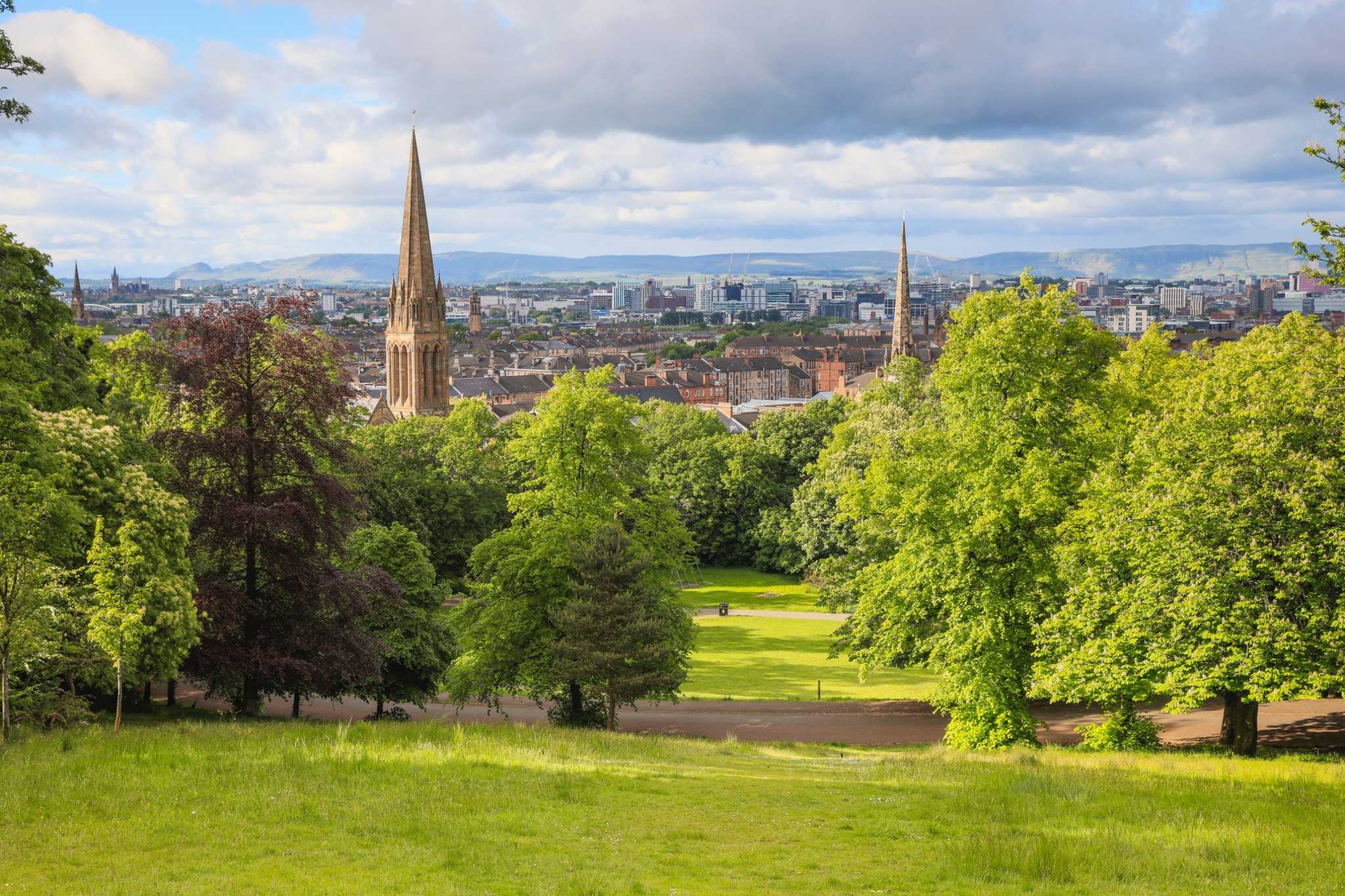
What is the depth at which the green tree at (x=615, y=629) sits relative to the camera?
1089 inches

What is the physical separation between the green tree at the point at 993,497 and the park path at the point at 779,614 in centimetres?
3046

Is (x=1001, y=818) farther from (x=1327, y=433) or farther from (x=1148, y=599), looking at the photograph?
(x=1327, y=433)

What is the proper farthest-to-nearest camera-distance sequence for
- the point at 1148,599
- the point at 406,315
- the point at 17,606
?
the point at 406,315 → the point at 1148,599 → the point at 17,606

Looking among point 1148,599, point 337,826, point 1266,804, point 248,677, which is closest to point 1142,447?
point 1148,599

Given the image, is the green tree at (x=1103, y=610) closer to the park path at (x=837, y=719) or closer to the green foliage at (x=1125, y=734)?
the green foliage at (x=1125, y=734)

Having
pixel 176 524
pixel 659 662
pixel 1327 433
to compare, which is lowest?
pixel 659 662

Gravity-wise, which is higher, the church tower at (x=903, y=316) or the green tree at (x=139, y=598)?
the church tower at (x=903, y=316)

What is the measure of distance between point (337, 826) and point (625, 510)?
17102 mm

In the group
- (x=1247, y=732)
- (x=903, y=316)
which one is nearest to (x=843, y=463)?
(x=1247, y=732)

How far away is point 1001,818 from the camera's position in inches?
669

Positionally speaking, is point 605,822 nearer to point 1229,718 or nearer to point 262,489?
point 262,489

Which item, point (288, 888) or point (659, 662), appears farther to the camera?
point (659, 662)

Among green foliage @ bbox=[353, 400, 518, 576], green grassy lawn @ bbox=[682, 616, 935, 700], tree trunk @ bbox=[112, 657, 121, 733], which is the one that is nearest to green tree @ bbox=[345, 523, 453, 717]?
tree trunk @ bbox=[112, 657, 121, 733]

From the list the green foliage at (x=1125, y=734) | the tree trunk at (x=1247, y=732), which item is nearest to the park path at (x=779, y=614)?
the green foliage at (x=1125, y=734)
